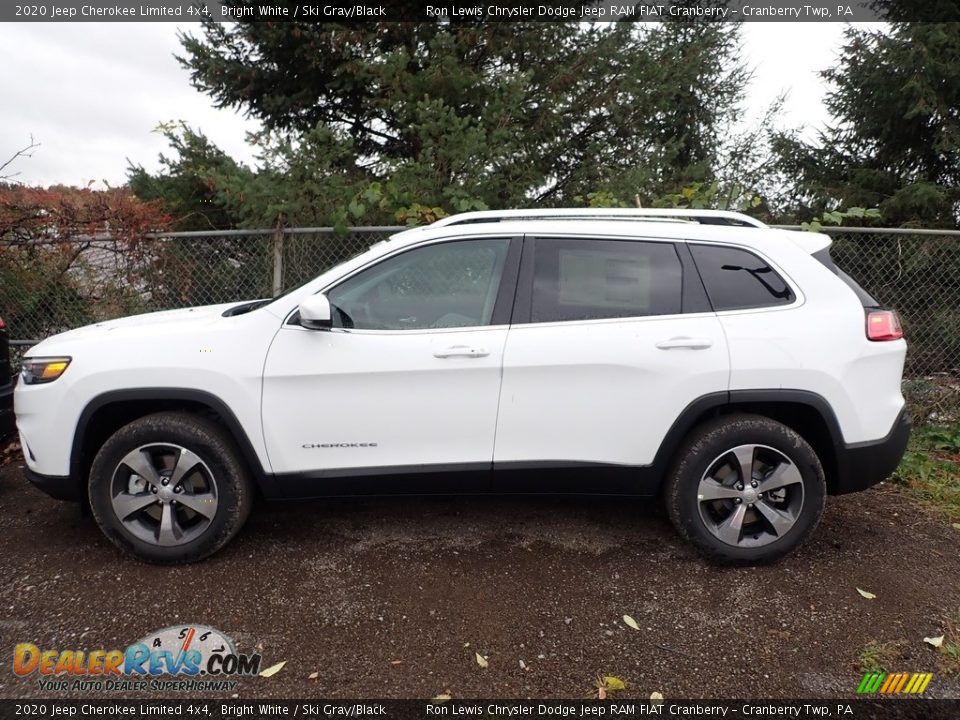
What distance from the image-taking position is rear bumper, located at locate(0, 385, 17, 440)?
3.79m

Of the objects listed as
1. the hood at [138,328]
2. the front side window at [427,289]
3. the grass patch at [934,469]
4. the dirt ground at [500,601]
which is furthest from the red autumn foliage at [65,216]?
the grass patch at [934,469]

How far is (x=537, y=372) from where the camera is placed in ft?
9.75

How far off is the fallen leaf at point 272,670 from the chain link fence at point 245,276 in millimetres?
3643

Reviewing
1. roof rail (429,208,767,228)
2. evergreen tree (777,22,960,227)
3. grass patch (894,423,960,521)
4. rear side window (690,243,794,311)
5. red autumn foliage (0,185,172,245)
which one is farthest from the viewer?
evergreen tree (777,22,960,227)

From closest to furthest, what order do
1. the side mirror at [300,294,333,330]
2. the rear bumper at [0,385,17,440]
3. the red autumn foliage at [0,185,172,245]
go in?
the side mirror at [300,294,333,330] < the rear bumper at [0,385,17,440] < the red autumn foliage at [0,185,172,245]

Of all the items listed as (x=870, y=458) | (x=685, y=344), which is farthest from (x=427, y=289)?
(x=870, y=458)

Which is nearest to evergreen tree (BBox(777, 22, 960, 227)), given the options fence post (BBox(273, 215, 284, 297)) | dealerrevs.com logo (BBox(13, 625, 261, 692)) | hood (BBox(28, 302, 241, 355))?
fence post (BBox(273, 215, 284, 297))

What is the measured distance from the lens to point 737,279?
10.1ft

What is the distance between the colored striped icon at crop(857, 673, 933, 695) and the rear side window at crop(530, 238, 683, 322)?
1699 mm

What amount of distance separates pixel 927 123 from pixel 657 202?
11.5 feet

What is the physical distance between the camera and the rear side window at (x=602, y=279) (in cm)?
306

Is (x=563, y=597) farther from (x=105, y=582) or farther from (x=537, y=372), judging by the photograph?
(x=105, y=582)

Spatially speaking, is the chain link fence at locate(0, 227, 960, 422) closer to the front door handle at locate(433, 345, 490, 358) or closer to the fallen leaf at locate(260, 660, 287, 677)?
the front door handle at locate(433, 345, 490, 358)

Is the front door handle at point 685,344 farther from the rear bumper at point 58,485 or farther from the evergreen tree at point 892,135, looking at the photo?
the evergreen tree at point 892,135
